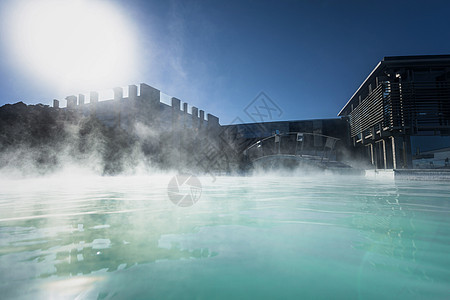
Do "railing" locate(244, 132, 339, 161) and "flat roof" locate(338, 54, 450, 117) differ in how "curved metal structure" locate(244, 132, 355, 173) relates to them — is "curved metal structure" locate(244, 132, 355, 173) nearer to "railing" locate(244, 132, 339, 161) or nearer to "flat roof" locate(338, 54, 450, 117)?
"railing" locate(244, 132, 339, 161)

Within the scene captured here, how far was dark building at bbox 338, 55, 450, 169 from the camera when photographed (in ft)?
39.4

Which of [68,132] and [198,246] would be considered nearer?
[198,246]

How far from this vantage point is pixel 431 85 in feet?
41.3

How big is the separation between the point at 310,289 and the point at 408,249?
0.88 meters

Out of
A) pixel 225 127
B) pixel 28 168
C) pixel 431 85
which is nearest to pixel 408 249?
pixel 431 85

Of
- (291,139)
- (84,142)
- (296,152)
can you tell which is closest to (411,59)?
(296,152)

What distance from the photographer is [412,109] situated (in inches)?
475

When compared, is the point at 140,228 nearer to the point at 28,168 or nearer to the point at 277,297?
the point at 277,297

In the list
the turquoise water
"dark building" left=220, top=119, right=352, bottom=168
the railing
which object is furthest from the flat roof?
the turquoise water

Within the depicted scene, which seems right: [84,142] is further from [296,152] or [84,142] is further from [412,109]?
[412,109]

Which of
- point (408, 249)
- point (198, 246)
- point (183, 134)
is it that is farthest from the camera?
point (183, 134)

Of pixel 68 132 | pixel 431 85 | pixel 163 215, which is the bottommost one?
pixel 163 215

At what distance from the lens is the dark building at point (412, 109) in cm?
1202

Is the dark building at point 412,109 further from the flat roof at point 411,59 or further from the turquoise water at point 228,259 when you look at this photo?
the turquoise water at point 228,259
